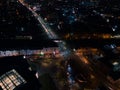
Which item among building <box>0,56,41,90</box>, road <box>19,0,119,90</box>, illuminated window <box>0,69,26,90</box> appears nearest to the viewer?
illuminated window <box>0,69,26,90</box>

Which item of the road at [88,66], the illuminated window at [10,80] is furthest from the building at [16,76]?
the road at [88,66]

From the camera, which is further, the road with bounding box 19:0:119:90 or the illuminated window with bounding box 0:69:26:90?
the road with bounding box 19:0:119:90

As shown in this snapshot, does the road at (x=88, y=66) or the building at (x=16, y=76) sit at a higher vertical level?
the building at (x=16, y=76)

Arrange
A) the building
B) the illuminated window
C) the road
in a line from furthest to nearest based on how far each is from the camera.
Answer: the road
the building
the illuminated window

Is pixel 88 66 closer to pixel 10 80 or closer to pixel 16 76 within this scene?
pixel 16 76

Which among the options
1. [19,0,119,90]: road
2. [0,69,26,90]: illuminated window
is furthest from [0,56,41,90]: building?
[19,0,119,90]: road

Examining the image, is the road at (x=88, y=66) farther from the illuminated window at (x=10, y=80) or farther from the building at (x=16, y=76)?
the illuminated window at (x=10, y=80)

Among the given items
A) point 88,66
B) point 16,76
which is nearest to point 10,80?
point 16,76

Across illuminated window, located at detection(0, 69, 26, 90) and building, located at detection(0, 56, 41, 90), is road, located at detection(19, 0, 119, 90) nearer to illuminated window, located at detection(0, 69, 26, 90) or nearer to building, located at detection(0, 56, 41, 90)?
building, located at detection(0, 56, 41, 90)
